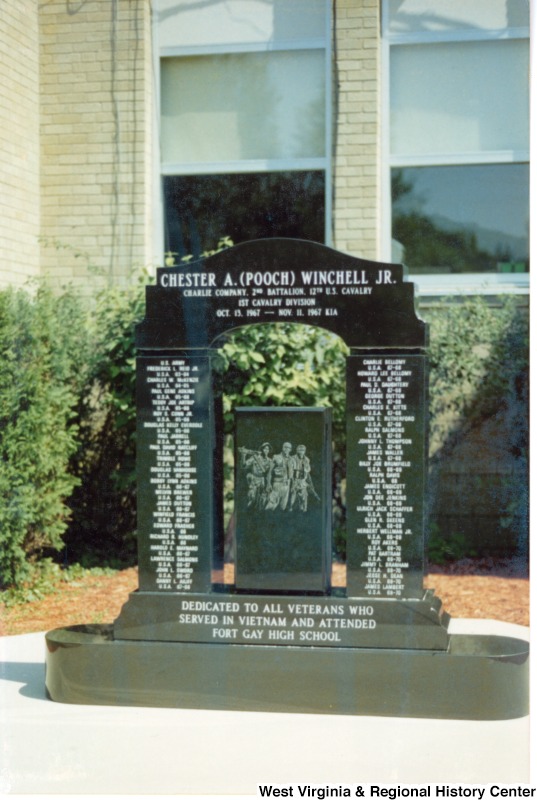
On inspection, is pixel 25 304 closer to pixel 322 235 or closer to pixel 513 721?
pixel 322 235

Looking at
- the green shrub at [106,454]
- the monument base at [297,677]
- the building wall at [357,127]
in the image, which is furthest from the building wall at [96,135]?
the monument base at [297,677]

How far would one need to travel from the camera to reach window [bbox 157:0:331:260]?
7574 millimetres

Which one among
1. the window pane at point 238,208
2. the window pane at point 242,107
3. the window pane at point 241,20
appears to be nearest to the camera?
the window pane at point 241,20

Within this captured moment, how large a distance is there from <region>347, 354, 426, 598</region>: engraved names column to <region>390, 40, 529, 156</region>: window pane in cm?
371

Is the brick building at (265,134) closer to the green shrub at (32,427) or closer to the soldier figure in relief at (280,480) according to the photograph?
the green shrub at (32,427)

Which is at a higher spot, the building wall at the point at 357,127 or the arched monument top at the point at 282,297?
the building wall at the point at 357,127

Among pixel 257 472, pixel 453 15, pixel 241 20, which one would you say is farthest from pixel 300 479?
pixel 453 15

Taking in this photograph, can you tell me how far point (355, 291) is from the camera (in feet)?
14.6

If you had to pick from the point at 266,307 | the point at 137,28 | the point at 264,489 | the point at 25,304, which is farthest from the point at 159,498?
the point at 137,28

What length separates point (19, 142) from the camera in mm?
7555

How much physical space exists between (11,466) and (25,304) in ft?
3.63

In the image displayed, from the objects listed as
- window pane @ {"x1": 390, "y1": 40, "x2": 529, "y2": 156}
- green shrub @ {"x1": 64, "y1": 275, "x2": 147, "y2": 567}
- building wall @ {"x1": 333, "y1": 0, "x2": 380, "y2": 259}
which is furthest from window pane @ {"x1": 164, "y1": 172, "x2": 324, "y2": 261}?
window pane @ {"x1": 390, "y1": 40, "x2": 529, "y2": 156}

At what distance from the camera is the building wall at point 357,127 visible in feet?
24.3

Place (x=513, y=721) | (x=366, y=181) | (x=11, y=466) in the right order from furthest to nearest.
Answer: (x=366, y=181), (x=11, y=466), (x=513, y=721)
